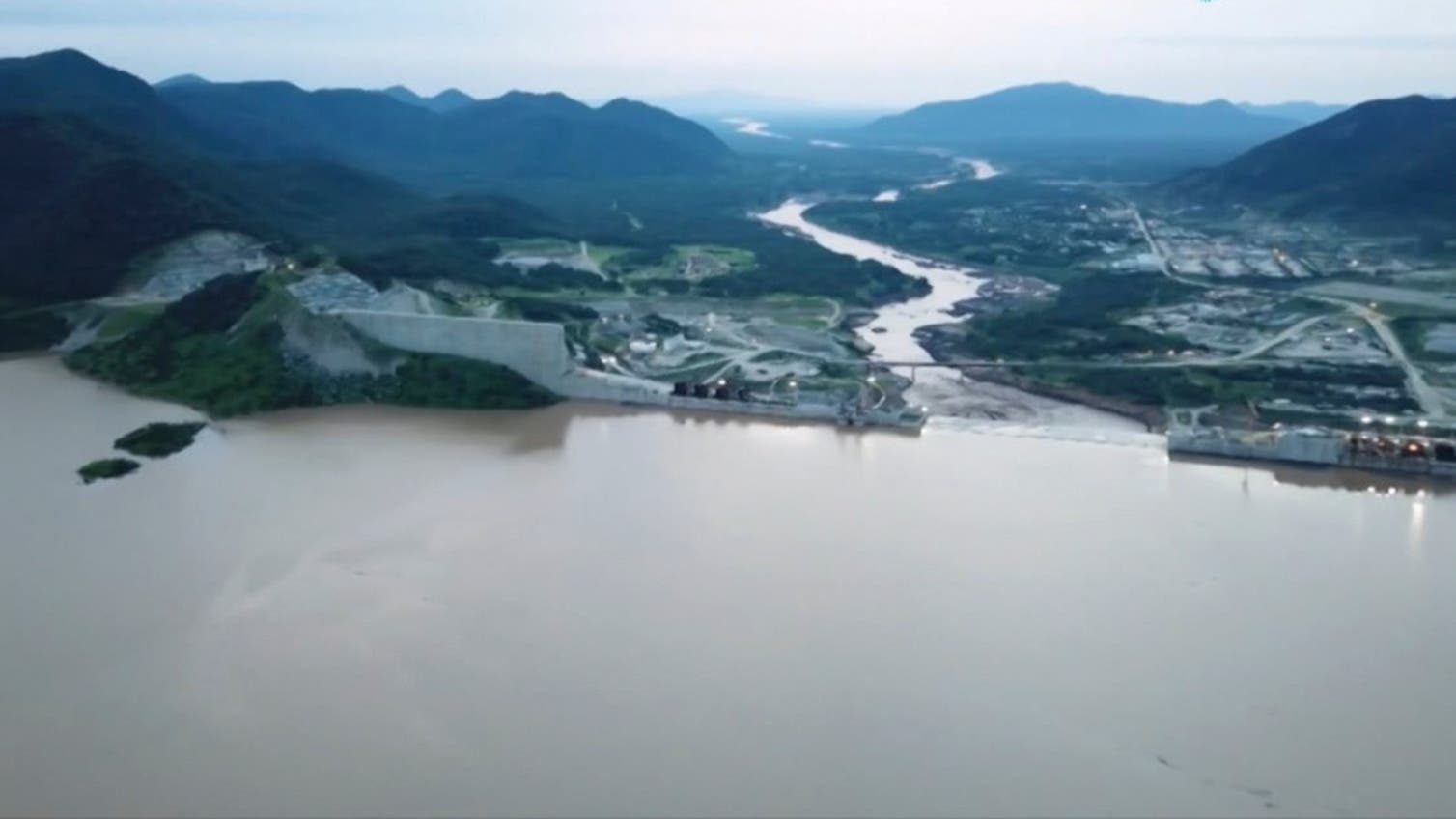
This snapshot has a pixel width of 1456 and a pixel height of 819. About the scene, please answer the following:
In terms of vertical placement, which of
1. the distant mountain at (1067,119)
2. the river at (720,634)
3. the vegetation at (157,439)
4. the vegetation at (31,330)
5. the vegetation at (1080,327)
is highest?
the distant mountain at (1067,119)

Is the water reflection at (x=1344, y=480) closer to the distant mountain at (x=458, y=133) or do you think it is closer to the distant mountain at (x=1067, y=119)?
the distant mountain at (x=458, y=133)

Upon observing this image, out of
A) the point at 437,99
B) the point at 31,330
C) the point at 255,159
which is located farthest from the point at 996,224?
the point at 437,99

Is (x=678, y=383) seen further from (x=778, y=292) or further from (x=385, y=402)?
(x=778, y=292)

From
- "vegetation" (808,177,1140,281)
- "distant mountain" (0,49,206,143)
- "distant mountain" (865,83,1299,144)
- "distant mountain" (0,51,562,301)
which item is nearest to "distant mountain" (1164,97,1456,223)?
"vegetation" (808,177,1140,281)

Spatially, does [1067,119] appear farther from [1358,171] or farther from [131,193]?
[131,193]

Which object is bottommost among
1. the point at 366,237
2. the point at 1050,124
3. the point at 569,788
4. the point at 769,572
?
the point at 569,788

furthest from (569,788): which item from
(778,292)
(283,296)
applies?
(778,292)

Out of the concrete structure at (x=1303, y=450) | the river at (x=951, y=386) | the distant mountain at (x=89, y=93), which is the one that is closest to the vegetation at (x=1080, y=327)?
the river at (x=951, y=386)
